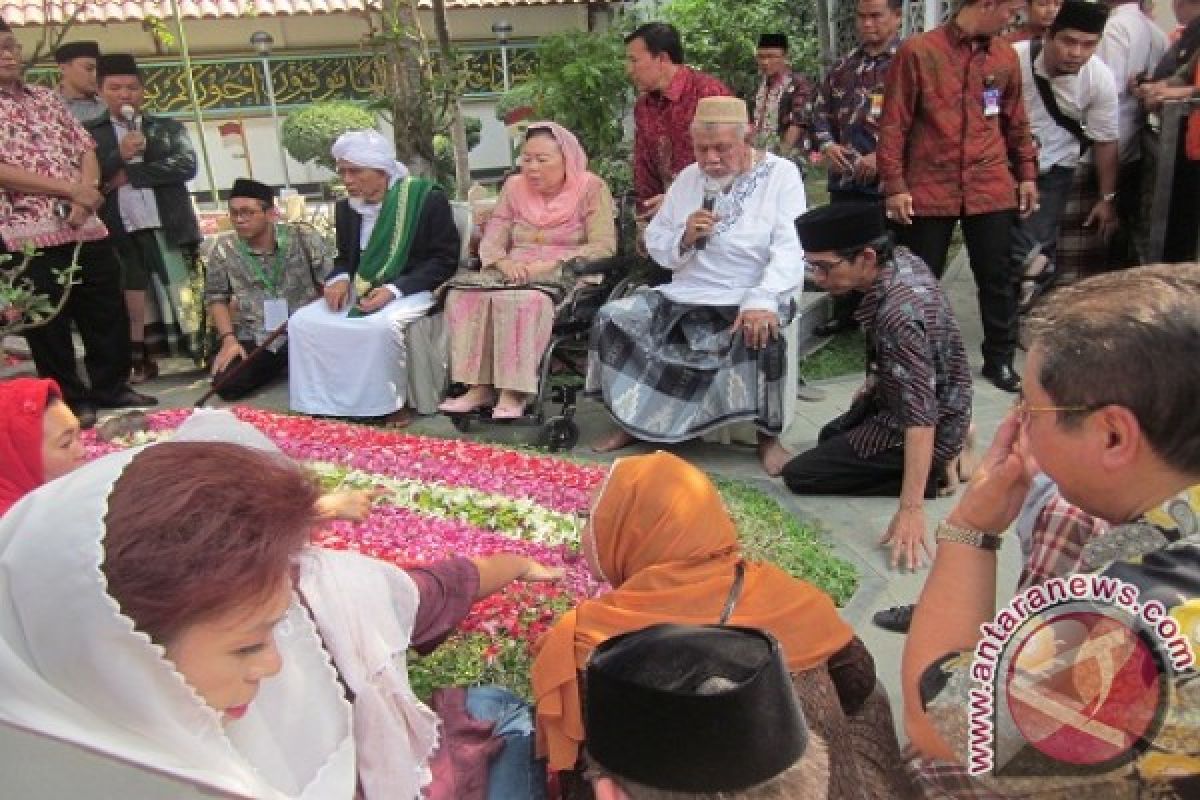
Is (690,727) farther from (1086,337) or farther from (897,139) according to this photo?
(897,139)

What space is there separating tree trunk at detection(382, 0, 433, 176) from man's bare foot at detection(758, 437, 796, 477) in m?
3.48

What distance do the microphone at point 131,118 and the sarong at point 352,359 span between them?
66.4 inches

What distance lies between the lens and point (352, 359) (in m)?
5.41

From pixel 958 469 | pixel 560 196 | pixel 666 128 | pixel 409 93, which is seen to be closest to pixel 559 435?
pixel 560 196

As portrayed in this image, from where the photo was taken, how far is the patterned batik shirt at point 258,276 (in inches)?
242

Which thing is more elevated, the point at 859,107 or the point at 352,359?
the point at 859,107

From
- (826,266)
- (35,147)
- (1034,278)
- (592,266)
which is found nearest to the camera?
(826,266)

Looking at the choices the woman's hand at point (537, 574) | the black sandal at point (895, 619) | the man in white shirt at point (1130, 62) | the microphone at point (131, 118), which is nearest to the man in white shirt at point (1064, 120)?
the man in white shirt at point (1130, 62)

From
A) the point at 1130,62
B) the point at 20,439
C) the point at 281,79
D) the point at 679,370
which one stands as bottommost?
the point at 679,370

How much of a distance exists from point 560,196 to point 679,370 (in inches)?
57.1

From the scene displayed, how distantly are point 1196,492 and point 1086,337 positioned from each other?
0.24 metres

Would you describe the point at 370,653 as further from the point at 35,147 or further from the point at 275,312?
the point at 275,312

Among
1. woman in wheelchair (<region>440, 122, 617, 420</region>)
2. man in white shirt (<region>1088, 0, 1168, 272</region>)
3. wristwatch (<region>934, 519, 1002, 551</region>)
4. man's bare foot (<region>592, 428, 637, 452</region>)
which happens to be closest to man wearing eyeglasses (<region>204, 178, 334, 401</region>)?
woman in wheelchair (<region>440, 122, 617, 420</region>)

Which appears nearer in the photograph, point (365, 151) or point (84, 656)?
point (84, 656)
